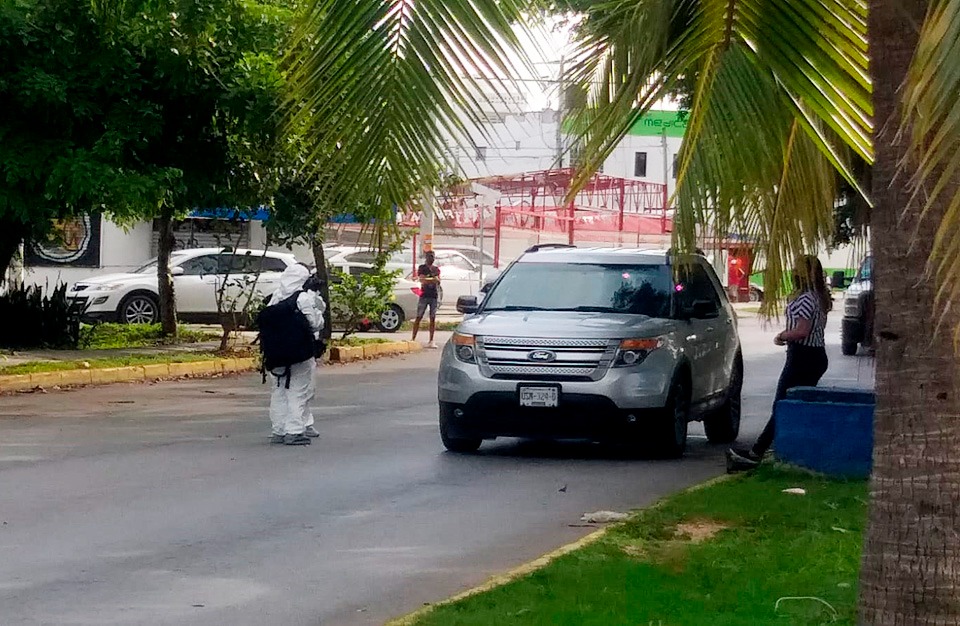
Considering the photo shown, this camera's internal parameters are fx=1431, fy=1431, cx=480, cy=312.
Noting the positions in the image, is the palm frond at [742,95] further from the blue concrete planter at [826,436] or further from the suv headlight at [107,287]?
the suv headlight at [107,287]

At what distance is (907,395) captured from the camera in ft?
15.7

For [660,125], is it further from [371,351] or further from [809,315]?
[371,351]

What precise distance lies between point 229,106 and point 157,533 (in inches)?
301

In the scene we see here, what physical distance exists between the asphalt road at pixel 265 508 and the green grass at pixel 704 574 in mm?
566

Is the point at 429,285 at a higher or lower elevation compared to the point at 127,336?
higher

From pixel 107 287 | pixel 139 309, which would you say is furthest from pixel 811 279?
pixel 139 309

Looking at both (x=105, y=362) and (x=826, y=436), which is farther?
(x=105, y=362)

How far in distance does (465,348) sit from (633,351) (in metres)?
1.47

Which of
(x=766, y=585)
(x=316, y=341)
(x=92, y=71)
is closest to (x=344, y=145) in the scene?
(x=766, y=585)

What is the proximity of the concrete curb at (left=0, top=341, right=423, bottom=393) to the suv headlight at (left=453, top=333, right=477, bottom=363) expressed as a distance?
24.2ft

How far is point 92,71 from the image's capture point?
16203mm

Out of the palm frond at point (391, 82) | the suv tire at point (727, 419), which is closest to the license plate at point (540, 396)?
the suv tire at point (727, 419)

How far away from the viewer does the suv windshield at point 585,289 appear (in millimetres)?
13008

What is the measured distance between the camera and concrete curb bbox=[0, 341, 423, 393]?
702 inches
